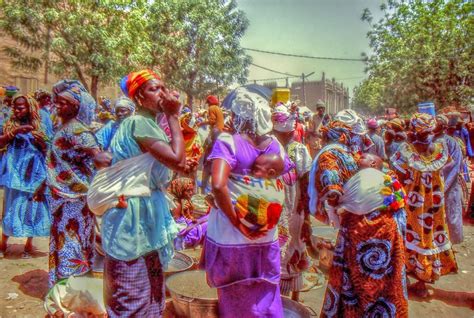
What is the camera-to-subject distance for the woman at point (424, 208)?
14.5 ft

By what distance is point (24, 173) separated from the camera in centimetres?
505

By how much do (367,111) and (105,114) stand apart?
70.9 m

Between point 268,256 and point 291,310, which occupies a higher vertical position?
point 268,256

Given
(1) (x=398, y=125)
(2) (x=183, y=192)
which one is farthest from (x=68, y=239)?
(1) (x=398, y=125)

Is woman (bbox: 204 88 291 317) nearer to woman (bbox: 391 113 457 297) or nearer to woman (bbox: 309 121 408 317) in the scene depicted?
woman (bbox: 309 121 408 317)

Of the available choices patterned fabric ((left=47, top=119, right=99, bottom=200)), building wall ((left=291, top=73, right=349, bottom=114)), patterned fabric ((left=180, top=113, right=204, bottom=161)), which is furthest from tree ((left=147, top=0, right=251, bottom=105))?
building wall ((left=291, top=73, right=349, bottom=114))

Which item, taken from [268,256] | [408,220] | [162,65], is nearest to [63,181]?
[268,256]

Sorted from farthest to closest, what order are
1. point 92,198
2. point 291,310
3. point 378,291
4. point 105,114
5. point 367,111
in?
1. point 367,111
2. point 105,114
3. point 291,310
4. point 378,291
5. point 92,198

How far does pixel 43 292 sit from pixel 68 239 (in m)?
1.25

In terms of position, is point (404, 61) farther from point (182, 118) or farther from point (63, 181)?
point (63, 181)

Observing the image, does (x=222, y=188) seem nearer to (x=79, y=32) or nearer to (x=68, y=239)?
(x=68, y=239)

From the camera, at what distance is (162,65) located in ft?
70.4

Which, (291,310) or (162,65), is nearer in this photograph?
(291,310)

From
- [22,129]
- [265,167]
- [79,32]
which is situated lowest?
[265,167]
